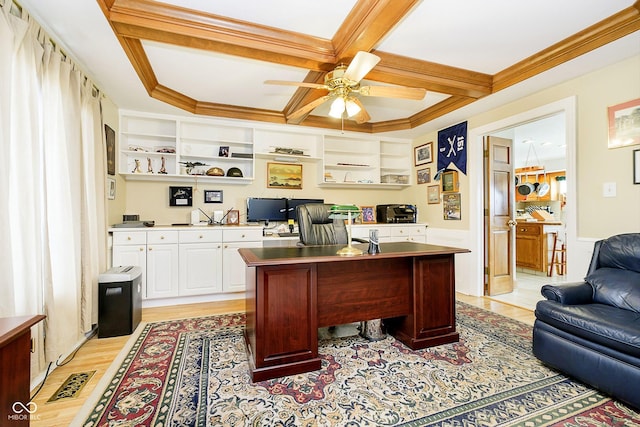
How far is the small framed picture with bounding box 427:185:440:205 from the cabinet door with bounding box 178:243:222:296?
3258mm

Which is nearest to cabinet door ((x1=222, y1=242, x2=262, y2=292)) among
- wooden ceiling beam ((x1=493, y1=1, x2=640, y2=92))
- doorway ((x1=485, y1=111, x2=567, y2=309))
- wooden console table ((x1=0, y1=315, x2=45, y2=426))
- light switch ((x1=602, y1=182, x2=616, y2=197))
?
wooden console table ((x1=0, y1=315, x2=45, y2=426))

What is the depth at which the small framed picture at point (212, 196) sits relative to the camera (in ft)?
13.7

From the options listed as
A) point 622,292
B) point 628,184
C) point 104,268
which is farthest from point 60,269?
point 628,184

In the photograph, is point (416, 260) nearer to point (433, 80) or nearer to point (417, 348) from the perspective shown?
point (417, 348)

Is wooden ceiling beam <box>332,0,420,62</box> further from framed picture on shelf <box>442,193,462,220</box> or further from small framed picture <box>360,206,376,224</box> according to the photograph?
small framed picture <box>360,206,376,224</box>

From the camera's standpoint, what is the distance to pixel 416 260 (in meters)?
2.36

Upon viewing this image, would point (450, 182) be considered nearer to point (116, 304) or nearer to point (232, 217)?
point (232, 217)

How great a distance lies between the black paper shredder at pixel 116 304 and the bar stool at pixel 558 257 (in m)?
6.24

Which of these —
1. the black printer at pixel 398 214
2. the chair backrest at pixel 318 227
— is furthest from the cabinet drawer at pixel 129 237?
the black printer at pixel 398 214

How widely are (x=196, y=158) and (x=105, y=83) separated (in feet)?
4.42

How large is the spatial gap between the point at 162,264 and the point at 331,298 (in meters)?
2.25

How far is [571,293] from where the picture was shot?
2029 mm

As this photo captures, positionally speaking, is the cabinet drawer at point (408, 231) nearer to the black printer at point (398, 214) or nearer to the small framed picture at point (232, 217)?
the black printer at point (398, 214)

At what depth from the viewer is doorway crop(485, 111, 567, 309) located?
164 inches
